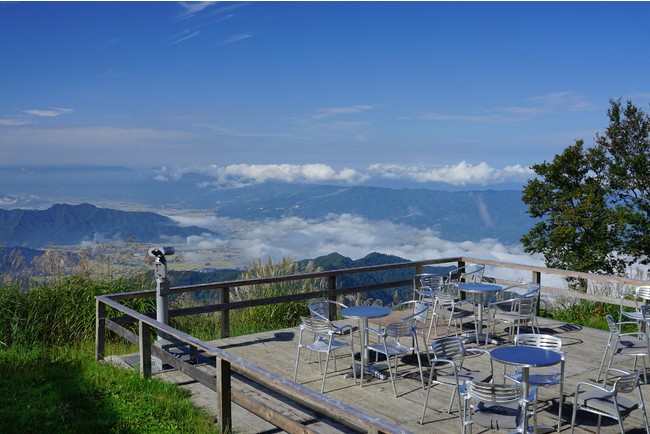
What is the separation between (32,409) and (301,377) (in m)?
2.57

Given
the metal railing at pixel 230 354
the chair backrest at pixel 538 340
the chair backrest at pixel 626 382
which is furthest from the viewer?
the chair backrest at pixel 538 340

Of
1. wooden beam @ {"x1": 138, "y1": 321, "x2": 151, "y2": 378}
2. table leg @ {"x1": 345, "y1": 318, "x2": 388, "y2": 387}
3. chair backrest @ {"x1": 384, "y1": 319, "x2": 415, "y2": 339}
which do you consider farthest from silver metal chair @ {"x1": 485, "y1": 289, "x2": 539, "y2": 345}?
wooden beam @ {"x1": 138, "y1": 321, "x2": 151, "y2": 378}

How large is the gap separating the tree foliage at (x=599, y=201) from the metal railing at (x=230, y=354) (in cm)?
578

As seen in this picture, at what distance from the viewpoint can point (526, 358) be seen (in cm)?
475

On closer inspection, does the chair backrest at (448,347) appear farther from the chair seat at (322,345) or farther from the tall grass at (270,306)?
the tall grass at (270,306)

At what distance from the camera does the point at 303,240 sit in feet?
288

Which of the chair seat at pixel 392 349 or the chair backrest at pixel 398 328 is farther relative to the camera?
the chair seat at pixel 392 349

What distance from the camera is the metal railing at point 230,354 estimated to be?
3.76 m

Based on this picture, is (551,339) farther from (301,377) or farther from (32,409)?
(32,409)

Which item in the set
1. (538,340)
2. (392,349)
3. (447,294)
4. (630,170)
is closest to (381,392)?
(392,349)

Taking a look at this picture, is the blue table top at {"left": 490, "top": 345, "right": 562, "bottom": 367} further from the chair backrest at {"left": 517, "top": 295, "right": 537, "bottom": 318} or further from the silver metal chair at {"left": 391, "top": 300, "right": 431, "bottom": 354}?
the chair backrest at {"left": 517, "top": 295, "right": 537, "bottom": 318}

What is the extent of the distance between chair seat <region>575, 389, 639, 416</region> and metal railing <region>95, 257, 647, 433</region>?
1.81m

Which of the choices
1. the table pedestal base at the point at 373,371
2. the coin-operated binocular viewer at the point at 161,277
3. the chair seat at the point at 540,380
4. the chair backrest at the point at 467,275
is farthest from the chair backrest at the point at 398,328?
the chair backrest at the point at 467,275

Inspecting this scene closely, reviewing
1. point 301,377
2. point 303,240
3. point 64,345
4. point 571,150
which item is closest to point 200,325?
point 64,345
